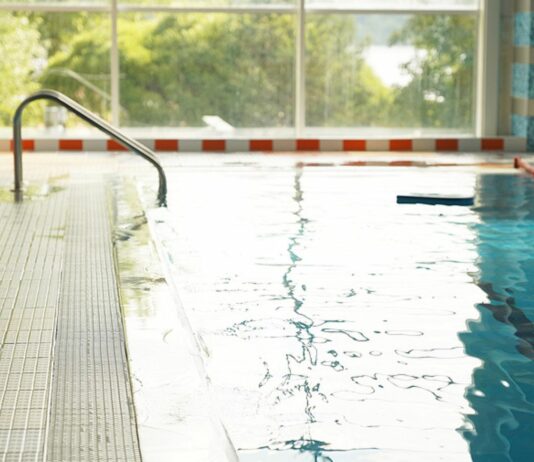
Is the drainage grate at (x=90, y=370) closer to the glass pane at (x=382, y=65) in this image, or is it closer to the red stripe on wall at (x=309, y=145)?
the red stripe on wall at (x=309, y=145)

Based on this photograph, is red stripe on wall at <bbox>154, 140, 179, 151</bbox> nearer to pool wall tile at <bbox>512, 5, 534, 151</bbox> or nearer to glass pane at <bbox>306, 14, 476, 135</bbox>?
glass pane at <bbox>306, 14, 476, 135</bbox>

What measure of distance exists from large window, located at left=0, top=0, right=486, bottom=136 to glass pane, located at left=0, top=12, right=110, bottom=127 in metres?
0.01

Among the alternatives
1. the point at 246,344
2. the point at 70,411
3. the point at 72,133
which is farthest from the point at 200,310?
the point at 72,133

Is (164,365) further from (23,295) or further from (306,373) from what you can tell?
(23,295)

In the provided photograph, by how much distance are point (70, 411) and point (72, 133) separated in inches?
414

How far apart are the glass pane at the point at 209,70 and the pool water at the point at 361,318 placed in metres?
4.05

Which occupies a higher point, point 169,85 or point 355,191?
point 169,85

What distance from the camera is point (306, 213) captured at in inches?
342

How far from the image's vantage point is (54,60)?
45.0 feet

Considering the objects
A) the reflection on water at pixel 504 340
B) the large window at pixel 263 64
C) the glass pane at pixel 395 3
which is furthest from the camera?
the glass pane at pixel 395 3

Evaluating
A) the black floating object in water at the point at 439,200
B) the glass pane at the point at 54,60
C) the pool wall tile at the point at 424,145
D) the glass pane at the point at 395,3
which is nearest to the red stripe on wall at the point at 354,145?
the pool wall tile at the point at 424,145

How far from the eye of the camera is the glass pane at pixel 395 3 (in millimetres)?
13836

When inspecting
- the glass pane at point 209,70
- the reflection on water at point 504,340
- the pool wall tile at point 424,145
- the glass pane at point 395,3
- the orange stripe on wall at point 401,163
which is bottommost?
the reflection on water at point 504,340

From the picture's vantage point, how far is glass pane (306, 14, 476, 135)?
1387cm
